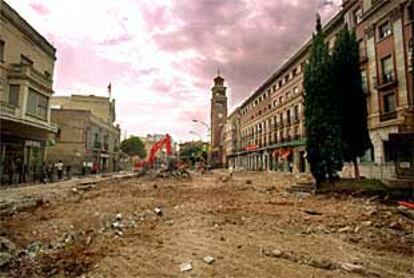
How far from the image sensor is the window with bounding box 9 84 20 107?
→ 69.0 feet

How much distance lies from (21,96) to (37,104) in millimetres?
2399

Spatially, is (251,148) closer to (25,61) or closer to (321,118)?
(321,118)

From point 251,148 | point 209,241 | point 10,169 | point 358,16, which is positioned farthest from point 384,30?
point 251,148

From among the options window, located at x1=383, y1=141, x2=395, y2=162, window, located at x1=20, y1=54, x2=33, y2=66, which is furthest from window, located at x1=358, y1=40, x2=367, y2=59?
window, located at x1=20, y1=54, x2=33, y2=66

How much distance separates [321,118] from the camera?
17.5 metres

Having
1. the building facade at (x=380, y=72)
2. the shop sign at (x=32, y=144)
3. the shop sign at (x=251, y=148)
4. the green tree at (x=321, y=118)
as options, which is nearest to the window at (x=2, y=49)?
the shop sign at (x=32, y=144)

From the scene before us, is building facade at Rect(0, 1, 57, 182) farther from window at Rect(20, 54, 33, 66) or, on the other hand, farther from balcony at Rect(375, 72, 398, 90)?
balcony at Rect(375, 72, 398, 90)

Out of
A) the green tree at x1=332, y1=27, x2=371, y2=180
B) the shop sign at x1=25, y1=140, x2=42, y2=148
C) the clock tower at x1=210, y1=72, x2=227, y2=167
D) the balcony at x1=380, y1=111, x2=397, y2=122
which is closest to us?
the green tree at x1=332, y1=27, x2=371, y2=180

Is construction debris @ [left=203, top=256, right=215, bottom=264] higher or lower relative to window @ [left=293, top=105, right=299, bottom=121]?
lower

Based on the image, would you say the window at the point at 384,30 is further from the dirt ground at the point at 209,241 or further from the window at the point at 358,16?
the dirt ground at the point at 209,241

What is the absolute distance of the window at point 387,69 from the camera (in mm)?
22347

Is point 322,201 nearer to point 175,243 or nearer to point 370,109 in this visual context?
point 175,243

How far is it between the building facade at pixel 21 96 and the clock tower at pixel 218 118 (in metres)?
58.5

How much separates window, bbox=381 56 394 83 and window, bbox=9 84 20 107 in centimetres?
2555
